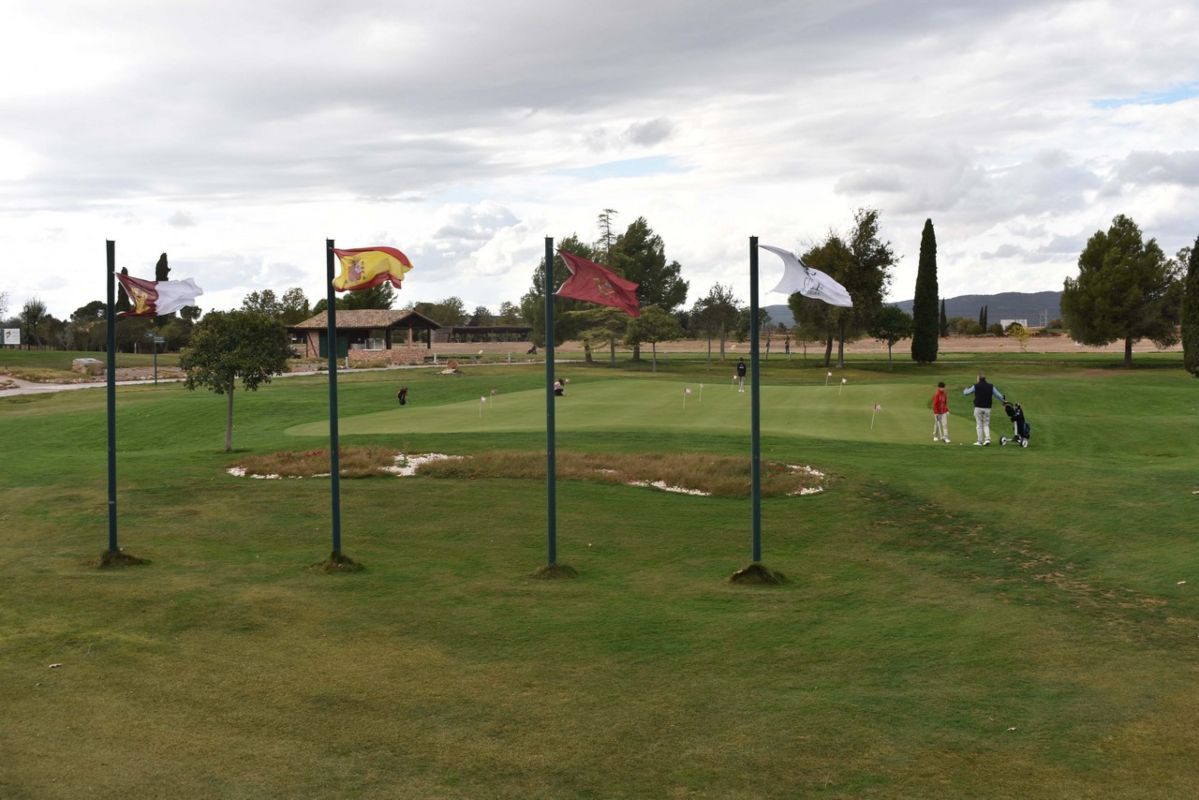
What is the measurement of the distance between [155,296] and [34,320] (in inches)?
6090

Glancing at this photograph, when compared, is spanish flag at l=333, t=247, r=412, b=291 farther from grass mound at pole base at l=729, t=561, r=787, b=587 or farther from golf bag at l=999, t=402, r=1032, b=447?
golf bag at l=999, t=402, r=1032, b=447

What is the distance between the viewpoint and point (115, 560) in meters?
18.2

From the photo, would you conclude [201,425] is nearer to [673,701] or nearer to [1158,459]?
[1158,459]

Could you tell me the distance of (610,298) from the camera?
54.2ft

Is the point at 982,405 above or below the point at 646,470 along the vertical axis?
above

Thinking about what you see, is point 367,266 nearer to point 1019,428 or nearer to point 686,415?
point 1019,428

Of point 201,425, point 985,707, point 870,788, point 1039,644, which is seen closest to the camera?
point 870,788

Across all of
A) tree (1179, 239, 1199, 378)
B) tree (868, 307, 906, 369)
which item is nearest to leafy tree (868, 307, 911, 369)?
tree (868, 307, 906, 369)

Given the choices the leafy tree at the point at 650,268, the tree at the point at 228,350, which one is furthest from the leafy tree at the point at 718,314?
the tree at the point at 228,350

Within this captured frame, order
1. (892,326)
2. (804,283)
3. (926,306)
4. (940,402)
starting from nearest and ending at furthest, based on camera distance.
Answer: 1. (804,283)
2. (940,402)
3. (926,306)
4. (892,326)

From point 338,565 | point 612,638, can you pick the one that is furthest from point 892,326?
point 612,638

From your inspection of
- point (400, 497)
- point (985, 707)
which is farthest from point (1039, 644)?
point (400, 497)

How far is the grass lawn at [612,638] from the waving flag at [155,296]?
4.37 metres

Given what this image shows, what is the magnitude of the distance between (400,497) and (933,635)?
14070 millimetres
